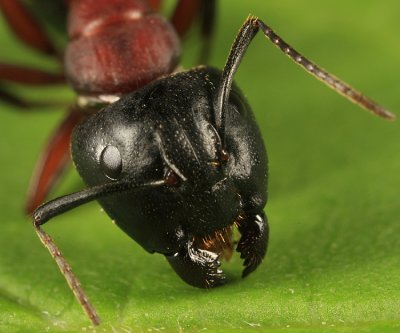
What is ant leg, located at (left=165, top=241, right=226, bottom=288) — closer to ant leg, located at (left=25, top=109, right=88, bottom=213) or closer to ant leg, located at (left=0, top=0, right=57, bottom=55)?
ant leg, located at (left=25, top=109, right=88, bottom=213)

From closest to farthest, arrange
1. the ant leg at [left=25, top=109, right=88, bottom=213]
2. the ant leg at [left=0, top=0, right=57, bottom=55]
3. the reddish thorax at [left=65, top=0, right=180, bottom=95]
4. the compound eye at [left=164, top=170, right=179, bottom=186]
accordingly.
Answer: the compound eye at [left=164, top=170, right=179, bottom=186] < the reddish thorax at [left=65, top=0, right=180, bottom=95] < the ant leg at [left=25, top=109, right=88, bottom=213] < the ant leg at [left=0, top=0, right=57, bottom=55]

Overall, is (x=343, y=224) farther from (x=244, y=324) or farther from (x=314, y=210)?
(x=244, y=324)

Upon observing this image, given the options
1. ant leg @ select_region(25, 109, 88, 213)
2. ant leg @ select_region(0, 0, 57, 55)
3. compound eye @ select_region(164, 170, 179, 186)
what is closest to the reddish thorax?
ant leg @ select_region(25, 109, 88, 213)

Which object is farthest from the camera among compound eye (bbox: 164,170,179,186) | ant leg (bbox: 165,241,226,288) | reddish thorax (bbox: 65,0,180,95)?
reddish thorax (bbox: 65,0,180,95)

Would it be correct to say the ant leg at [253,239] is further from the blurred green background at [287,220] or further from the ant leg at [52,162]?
the ant leg at [52,162]

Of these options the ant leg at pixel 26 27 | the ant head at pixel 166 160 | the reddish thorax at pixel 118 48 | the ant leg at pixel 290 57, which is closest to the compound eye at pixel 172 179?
the ant head at pixel 166 160

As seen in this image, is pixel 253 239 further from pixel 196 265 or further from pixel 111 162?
pixel 111 162
